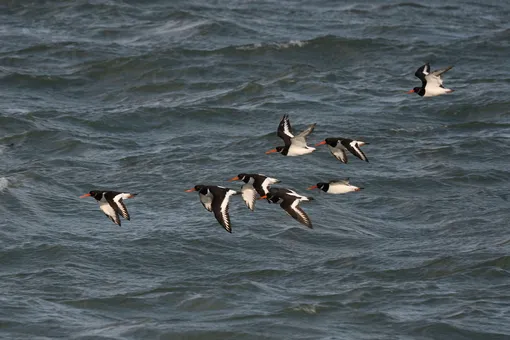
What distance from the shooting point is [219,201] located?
862 inches

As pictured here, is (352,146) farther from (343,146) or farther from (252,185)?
(252,185)

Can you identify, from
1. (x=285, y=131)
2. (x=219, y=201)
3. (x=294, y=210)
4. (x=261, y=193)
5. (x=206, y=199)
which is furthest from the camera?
(x=285, y=131)

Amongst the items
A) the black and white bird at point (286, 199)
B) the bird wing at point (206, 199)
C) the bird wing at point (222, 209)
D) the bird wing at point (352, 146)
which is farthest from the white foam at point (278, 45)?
the bird wing at point (222, 209)

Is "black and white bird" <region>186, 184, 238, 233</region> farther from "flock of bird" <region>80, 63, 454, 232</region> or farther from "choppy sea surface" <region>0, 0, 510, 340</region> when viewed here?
"choppy sea surface" <region>0, 0, 510, 340</region>

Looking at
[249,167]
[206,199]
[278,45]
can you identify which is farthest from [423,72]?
[278,45]

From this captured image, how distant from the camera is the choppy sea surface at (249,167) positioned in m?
23.1

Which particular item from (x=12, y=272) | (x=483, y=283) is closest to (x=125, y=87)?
(x=12, y=272)

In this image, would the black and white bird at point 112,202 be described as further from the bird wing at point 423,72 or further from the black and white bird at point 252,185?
the bird wing at point 423,72

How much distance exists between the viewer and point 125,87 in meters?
37.0

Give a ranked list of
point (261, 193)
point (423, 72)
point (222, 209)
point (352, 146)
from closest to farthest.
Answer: point (222, 209), point (261, 193), point (352, 146), point (423, 72)

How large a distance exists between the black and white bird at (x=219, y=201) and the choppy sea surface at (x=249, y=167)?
1.98 m

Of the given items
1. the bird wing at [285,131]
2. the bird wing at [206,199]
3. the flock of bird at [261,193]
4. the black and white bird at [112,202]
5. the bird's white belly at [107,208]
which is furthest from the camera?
the bird wing at [285,131]

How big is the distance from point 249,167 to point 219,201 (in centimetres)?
897

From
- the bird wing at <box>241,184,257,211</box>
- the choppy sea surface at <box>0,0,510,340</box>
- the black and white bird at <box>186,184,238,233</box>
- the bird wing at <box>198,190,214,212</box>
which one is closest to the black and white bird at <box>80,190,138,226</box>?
the black and white bird at <box>186,184,238,233</box>
